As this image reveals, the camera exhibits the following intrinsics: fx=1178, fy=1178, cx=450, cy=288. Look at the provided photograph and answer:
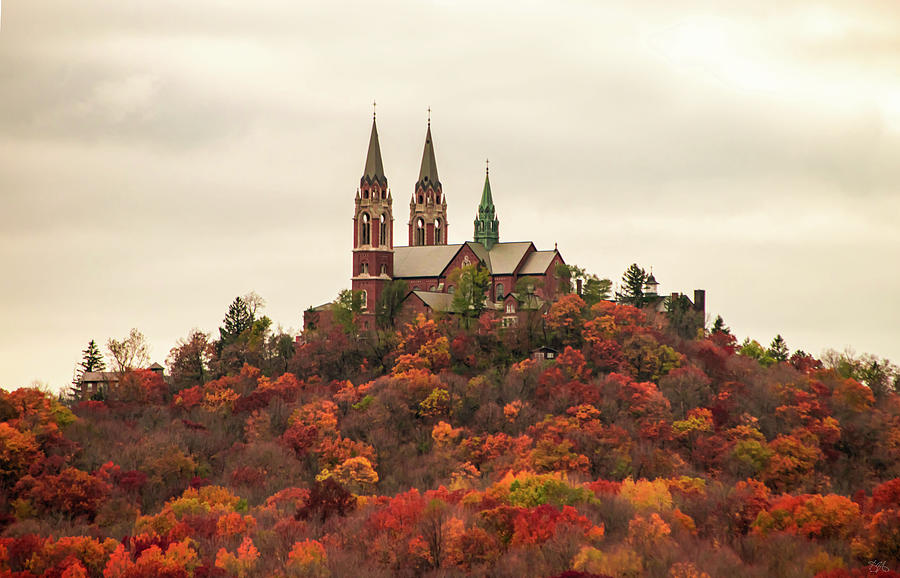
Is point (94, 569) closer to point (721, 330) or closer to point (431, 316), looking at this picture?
point (431, 316)

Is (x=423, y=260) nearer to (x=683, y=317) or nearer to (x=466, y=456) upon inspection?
(x=683, y=317)

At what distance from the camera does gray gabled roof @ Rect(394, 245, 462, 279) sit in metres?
114

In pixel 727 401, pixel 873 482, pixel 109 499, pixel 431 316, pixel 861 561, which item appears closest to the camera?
pixel 861 561

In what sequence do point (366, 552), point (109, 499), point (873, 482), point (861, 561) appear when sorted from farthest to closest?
point (873, 482) → point (109, 499) → point (366, 552) → point (861, 561)

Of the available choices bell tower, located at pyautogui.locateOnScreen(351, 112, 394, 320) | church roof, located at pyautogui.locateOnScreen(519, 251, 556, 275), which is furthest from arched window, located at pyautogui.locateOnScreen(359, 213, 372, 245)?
church roof, located at pyautogui.locateOnScreen(519, 251, 556, 275)

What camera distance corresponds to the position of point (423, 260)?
381 ft

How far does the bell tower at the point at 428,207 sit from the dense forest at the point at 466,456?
2068 cm

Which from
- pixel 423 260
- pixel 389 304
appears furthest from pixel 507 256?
pixel 389 304

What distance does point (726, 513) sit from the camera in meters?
65.6

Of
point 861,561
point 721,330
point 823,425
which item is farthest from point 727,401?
point 861,561

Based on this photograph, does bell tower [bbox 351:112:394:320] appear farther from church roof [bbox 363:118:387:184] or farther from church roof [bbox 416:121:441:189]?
church roof [bbox 416:121:441:189]

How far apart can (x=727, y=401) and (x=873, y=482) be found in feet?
41.2

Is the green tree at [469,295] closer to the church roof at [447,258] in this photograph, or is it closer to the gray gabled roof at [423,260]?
the church roof at [447,258]

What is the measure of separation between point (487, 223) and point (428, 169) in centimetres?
955
